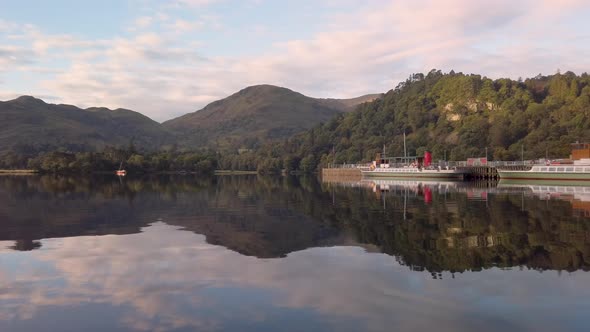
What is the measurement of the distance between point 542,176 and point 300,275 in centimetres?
9325

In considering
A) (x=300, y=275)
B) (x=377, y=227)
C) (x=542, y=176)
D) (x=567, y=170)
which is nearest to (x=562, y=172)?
(x=567, y=170)

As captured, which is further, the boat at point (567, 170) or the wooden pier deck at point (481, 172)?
the wooden pier deck at point (481, 172)

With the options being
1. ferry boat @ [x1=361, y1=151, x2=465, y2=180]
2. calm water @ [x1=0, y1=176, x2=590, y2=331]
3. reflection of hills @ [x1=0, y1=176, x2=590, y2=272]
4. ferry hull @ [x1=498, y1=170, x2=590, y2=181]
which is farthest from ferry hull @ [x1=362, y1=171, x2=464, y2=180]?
calm water @ [x1=0, y1=176, x2=590, y2=331]

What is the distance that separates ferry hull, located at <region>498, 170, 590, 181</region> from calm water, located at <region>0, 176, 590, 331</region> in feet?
217

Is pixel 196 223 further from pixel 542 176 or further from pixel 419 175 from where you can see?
pixel 419 175

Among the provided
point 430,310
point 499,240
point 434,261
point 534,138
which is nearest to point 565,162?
point 534,138

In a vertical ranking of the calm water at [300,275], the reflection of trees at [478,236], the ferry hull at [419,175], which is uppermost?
the calm water at [300,275]

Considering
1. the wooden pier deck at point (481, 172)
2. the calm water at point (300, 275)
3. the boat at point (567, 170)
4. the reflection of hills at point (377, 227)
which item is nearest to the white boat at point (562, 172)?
the boat at point (567, 170)

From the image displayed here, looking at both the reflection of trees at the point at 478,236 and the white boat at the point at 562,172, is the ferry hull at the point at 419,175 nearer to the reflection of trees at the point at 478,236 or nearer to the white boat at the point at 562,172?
the white boat at the point at 562,172

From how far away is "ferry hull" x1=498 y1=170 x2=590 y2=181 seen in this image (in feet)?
294

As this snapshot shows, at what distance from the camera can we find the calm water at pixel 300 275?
41.5 ft

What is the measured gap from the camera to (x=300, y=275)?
17.6 meters

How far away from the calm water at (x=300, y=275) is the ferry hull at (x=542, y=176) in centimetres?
6624

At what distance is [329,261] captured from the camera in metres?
20.2
